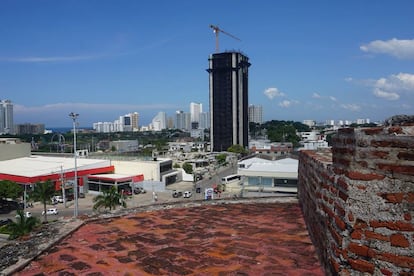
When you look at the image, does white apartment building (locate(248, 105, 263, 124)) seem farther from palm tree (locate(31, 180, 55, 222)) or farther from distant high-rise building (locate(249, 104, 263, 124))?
palm tree (locate(31, 180, 55, 222))

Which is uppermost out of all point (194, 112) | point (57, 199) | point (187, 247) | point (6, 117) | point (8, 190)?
point (194, 112)

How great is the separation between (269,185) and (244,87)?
52666 millimetres

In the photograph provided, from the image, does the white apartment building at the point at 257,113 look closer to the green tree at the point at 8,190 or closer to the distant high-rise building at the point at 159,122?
the distant high-rise building at the point at 159,122

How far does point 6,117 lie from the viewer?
138500 mm

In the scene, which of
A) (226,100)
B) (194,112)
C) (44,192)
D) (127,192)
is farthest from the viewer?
(194,112)

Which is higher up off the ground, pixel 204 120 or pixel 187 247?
pixel 204 120

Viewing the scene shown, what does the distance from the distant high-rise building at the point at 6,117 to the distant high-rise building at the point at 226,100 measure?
99984 mm

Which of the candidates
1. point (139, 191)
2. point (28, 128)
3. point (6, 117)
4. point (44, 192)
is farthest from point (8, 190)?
point (28, 128)

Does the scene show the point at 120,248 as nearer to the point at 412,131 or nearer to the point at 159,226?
the point at 159,226

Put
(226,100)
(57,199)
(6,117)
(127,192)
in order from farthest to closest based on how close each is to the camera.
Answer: (6,117), (226,100), (127,192), (57,199)

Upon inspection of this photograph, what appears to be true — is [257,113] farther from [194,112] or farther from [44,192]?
[44,192]

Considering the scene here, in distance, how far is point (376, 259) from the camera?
1.99m

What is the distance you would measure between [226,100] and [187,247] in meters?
68.1

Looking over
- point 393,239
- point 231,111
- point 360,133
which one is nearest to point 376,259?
point 393,239
